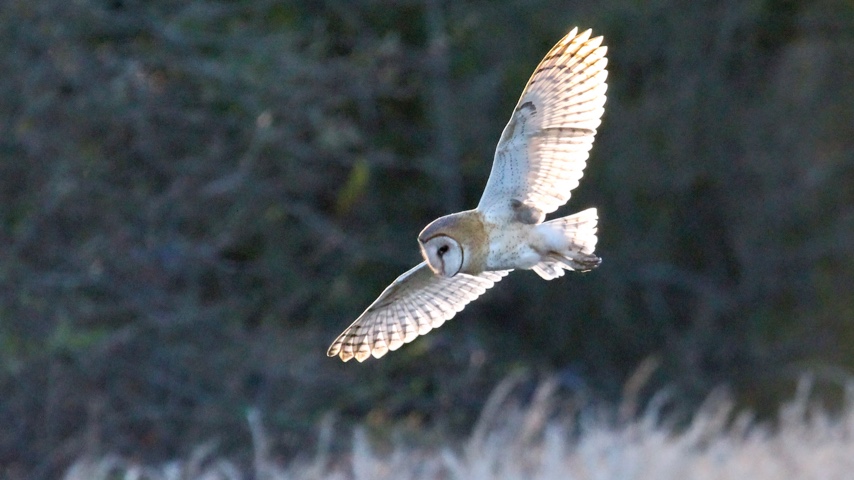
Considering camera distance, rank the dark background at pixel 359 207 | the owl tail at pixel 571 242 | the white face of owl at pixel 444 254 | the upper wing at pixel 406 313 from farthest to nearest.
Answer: the dark background at pixel 359 207, the upper wing at pixel 406 313, the owl tail at pixel 571 242, the white face of owl at pixel 444 254

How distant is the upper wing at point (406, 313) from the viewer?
2871 mm

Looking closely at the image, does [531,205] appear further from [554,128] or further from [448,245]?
[448,245]

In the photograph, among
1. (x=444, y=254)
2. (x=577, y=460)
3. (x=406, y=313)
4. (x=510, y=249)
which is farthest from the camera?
(x=577, y=460)

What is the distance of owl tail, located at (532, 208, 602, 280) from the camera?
2.55 m

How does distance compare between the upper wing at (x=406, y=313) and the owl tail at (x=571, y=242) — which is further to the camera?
the upper wing at (x=406, y=313)

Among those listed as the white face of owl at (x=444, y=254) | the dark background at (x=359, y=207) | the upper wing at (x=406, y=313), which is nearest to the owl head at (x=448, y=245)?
the white face of owl at (x=444, y=254)

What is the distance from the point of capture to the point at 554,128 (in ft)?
8.84

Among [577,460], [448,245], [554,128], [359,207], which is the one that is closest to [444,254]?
[448,245]

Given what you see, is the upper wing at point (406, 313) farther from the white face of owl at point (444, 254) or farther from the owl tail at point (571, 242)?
the white face of owl at point (444, 254)

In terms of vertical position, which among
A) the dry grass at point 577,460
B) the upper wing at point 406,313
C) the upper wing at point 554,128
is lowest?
the dry grass at point 577,460

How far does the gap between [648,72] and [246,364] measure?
5385 mm

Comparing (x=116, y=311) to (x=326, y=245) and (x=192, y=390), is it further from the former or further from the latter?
(x=326, y=245)

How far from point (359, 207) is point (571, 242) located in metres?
7.31

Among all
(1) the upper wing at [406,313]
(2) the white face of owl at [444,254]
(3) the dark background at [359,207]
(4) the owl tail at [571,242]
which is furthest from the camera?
(3) the dark background at [359,207]
